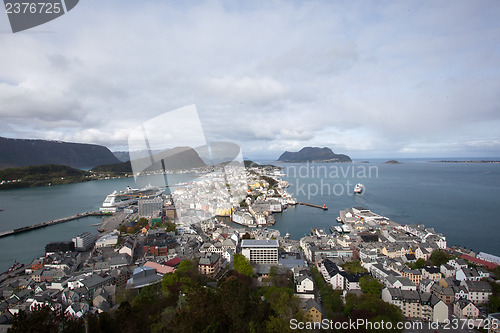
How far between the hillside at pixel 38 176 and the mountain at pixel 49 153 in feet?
32.1

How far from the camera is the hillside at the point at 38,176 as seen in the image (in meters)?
17.7

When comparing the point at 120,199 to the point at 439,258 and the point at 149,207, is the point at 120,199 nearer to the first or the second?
the point at 149,207

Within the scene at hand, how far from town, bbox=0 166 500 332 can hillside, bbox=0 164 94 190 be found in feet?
53.0

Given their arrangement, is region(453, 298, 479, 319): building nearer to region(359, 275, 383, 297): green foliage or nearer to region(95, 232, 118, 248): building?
region(359, 275, 383, 297): green foliage

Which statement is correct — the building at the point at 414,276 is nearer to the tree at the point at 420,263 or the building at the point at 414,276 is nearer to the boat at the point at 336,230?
the tree at the point at 420,263

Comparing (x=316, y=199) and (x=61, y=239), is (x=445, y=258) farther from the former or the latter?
(x=61, y=239)

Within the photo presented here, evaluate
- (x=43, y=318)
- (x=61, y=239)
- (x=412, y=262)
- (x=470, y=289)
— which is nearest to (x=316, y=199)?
(x=412, y=262)

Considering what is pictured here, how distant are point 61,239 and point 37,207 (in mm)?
5687

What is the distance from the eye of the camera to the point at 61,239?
6609 mm

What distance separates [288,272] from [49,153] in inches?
1558

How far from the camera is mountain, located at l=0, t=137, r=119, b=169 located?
28438 millimetres

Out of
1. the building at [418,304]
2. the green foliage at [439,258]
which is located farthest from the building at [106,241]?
the green foliage at [439,258]

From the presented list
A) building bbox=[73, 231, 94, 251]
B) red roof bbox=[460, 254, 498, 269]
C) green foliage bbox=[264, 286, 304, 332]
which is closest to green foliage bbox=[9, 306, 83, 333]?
green foliage bbox=[264, 286, 304, 332]

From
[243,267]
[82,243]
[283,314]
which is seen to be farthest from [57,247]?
[283,314]
